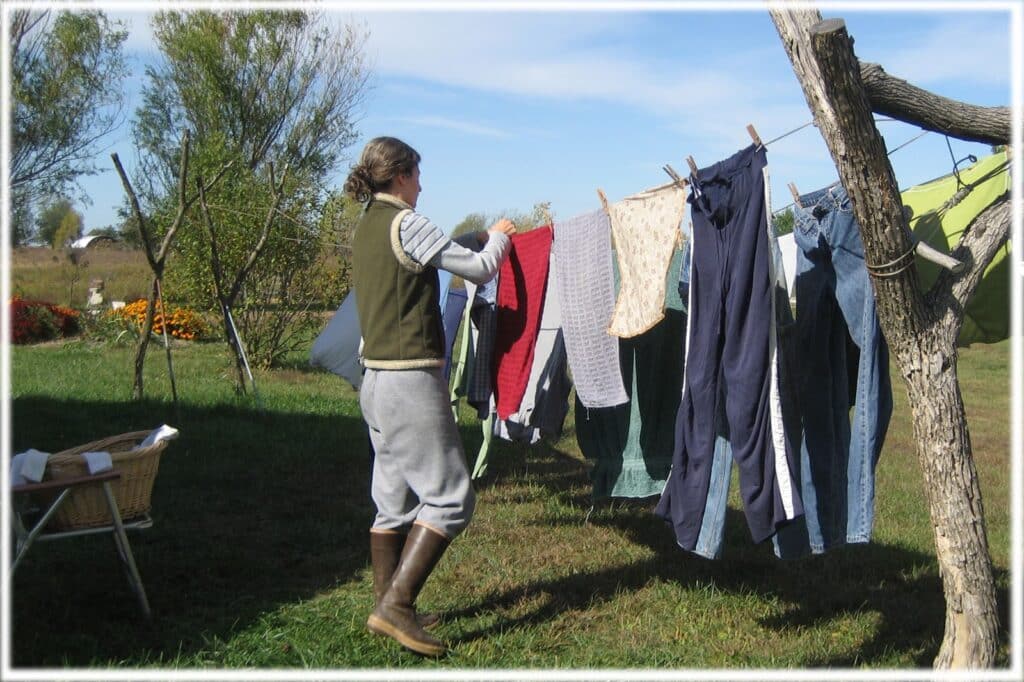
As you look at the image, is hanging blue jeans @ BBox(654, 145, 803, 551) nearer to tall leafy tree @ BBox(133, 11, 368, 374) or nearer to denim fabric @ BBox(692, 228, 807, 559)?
denim fabric @ BBox(692, 228, 807, 559)

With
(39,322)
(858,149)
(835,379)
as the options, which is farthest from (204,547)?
(39,322)

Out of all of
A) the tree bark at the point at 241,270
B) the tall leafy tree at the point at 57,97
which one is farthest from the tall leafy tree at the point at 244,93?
the tree bark at the point at 241,270

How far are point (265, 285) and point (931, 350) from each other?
9.98 meters

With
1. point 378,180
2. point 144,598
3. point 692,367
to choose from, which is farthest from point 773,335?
point 144,598

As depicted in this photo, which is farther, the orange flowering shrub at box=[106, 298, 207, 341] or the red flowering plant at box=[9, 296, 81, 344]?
the red flowering plant at box=[9, 296, 81, 344]

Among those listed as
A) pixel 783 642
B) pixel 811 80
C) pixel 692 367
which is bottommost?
pixel 783 642

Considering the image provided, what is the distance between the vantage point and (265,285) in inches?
483

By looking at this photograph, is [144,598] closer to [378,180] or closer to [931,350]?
[378,180]

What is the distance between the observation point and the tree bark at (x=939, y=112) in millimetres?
3168

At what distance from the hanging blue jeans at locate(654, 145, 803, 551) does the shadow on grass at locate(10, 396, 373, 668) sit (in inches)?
Result: 73.4

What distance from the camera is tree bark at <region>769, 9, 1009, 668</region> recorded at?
3059 mm

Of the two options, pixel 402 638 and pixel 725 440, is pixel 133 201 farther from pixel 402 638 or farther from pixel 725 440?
pixel 725 440

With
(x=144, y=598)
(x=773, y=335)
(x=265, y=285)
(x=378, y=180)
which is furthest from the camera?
(x=265, y=285)

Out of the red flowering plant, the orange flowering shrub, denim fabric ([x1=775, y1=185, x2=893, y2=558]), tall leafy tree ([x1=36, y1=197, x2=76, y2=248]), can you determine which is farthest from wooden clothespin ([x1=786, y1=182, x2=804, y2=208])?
tall leafy tree ([x1=36, y1=197, x2=76, y2=248])
